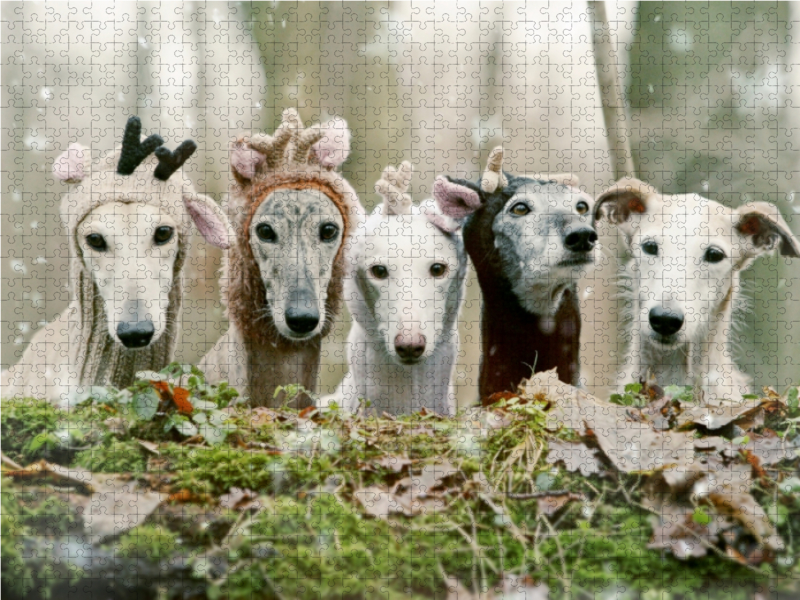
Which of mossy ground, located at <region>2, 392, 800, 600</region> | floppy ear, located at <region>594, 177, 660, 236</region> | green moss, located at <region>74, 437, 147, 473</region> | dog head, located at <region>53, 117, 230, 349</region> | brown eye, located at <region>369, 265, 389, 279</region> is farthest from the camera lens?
floppy ear, located at <region>594, 177, 660, 236</region>

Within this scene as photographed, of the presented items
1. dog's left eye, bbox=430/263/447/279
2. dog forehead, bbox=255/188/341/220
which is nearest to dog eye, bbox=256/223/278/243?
dog forehead, bbox=255/188/341/220

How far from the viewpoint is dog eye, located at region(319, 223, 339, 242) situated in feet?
10.1

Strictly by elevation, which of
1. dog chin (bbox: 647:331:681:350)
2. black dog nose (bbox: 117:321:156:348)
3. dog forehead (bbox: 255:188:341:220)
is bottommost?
dog chin (bbox: 647:331:681:350)

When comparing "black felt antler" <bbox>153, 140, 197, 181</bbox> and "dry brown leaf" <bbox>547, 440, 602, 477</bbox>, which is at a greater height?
"black felt antler" <bbox>153, 140, 197, 181</bbox>

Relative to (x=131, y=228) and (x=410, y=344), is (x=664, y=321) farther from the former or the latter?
(x=131, y=228)

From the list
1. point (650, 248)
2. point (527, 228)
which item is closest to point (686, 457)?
point (650, 248)

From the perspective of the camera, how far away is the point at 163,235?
2996 millimetres

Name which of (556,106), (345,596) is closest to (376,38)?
(556,106)

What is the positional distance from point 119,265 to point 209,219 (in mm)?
375

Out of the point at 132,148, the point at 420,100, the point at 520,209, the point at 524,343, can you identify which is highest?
the point at 420,100

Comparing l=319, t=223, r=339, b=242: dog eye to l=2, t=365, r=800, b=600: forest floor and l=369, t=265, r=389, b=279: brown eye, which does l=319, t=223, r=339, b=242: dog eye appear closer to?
l=369, t=265, r=389, b=279: brown eye

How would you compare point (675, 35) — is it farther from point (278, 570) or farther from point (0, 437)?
point (0, 437)

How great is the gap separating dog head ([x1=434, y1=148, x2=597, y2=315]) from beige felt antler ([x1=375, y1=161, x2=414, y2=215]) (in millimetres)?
122

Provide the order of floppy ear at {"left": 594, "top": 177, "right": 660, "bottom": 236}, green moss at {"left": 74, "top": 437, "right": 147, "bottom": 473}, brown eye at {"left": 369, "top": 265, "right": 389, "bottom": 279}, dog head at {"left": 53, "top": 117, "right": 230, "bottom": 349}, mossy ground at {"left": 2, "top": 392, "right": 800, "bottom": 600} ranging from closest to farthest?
mossy ground at {"left": 2, "top": 392, "right": 800, "bottom": 600}
green moss at {"left": 74, "top": 437, "right": 147, "bottom": 473}
dog head at {"left": 53, "top": 117, "right": 230, "bottom": 349}
brown eye at {"left": 369, "top": 265, "right": 389, "bottom": 279}
floppy ear at {"left": 594, "top": 177, "right": 660, "bottom": 236}
